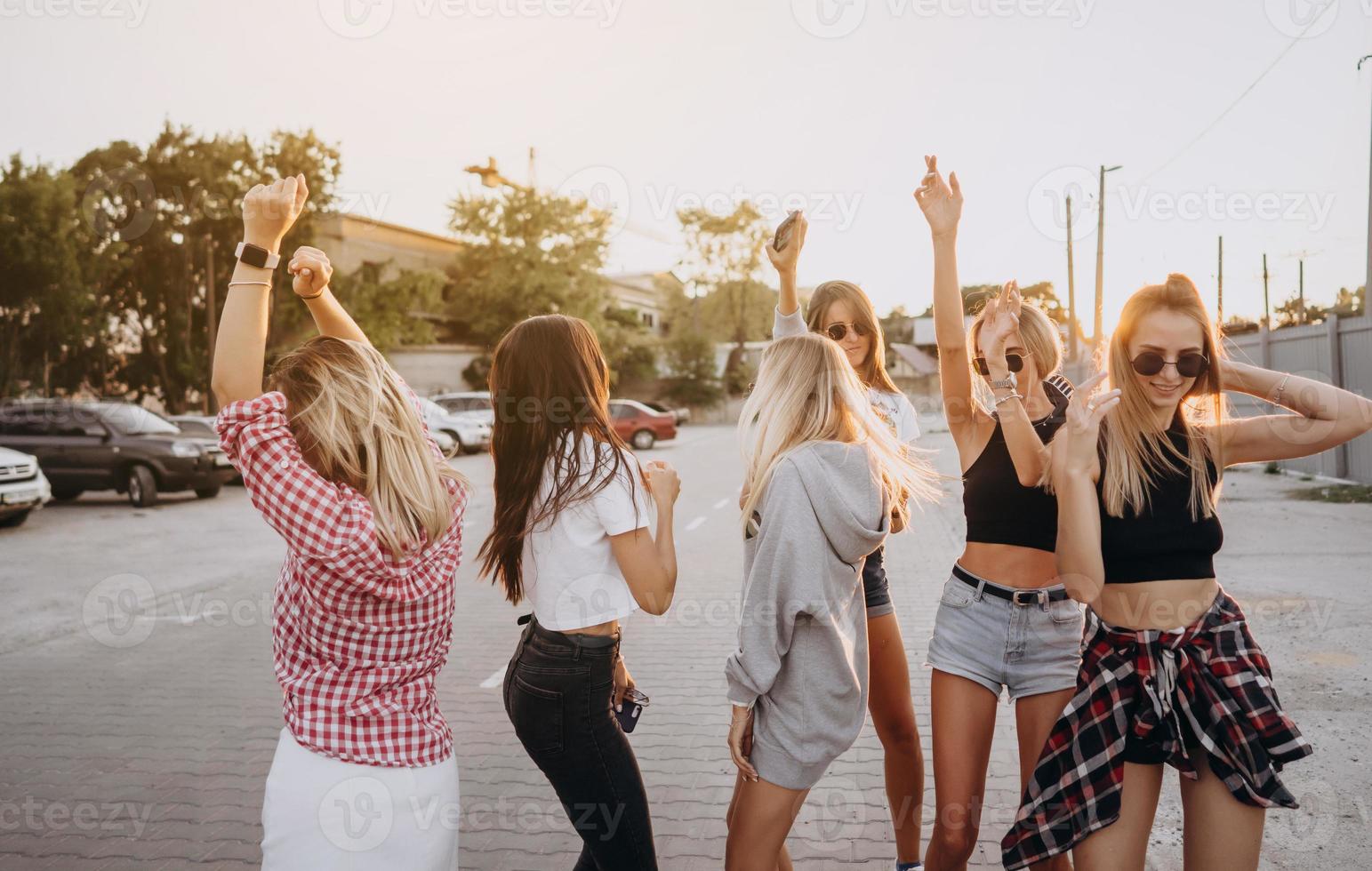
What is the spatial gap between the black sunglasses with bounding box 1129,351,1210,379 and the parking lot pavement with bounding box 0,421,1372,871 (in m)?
1.98

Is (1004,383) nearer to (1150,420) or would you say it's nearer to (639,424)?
(1150,420)

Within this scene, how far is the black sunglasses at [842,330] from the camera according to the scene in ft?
12.5

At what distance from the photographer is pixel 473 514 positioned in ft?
47.8

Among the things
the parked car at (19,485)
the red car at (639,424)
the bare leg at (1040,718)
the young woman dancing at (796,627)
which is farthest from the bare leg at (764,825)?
the red car at (639,424)

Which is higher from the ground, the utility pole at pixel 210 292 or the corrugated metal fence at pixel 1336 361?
the utility pole at pixel 210 292

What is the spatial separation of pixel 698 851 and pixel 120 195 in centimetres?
3359

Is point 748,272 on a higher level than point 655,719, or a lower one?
higher

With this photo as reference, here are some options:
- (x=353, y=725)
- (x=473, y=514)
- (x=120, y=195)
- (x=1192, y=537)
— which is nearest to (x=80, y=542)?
(x=473, y=514)

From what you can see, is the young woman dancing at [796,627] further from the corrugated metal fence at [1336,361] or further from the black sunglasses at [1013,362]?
the corrugated metal fence at [1336,361]

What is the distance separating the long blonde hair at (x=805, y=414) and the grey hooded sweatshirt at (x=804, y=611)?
0.29ft

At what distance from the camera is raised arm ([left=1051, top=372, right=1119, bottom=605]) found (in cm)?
254

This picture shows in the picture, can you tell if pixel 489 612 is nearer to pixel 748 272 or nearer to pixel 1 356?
pixel 1 356

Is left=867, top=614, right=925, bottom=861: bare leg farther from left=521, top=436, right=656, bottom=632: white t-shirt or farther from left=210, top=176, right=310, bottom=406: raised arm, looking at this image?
left=210, top=176, right=310, bottom=406: raised arm

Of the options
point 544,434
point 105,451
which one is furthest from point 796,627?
point 105,451
